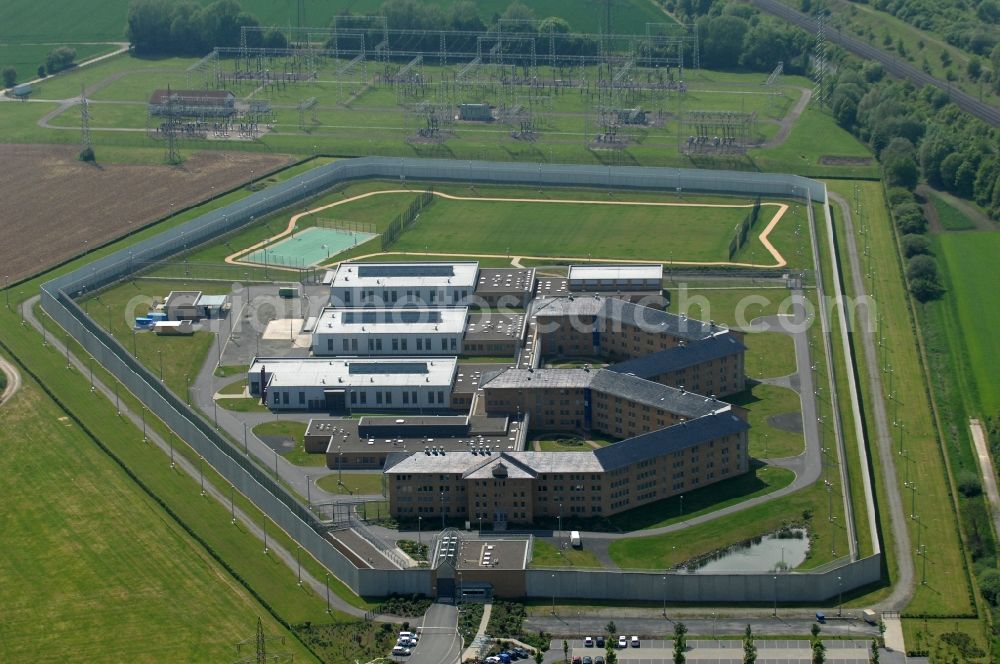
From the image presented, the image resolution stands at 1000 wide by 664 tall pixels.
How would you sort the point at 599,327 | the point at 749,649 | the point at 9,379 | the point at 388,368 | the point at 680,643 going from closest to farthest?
the point at 749,649
the point at 680,643
the point at 388,368
the point at 9,379
the point at 599,327

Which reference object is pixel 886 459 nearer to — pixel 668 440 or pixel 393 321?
pixel 668 440

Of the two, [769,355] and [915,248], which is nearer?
[769,355]

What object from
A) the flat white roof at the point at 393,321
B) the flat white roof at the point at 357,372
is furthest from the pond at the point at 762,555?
the flat white roof at the point at 393,321

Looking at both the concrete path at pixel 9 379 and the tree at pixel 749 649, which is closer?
the tree at pixel 749 649

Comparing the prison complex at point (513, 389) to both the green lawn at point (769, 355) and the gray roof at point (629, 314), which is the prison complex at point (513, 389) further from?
the green lawn at point (769, 355)

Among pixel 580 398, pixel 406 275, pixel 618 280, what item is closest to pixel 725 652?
pixel 580 398
